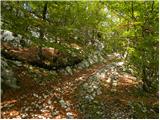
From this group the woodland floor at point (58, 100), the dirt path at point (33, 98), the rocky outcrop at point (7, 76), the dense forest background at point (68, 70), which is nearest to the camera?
the dirt path at point (33, 98)

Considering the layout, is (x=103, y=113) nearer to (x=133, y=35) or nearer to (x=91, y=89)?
(x=91, y=89)

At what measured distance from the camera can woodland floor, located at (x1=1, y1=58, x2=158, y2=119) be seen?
12.3 meters

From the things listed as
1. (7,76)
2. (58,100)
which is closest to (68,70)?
(58,100)

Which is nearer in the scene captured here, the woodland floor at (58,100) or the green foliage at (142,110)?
the woodland floor at (58,100)

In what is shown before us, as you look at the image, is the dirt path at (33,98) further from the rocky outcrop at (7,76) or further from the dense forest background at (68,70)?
the rocky outcrop at (7,76)

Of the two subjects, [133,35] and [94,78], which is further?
[94,78]

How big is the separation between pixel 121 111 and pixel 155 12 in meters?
5.43

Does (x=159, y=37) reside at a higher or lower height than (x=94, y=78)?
higher

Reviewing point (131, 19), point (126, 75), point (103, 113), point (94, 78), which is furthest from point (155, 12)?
point (126, 75)

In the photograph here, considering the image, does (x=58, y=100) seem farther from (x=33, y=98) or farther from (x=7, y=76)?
(x=7, y=76)

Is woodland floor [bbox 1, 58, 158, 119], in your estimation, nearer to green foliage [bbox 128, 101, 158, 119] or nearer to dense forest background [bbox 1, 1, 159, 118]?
dense forest background [bbox 1, 1, 159, 118]

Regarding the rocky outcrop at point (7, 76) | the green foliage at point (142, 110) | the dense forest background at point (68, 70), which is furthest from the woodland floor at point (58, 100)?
the rocky outcrop at point (7, 76)

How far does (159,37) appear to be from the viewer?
13.0m

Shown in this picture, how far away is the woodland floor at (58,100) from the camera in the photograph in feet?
40.4
